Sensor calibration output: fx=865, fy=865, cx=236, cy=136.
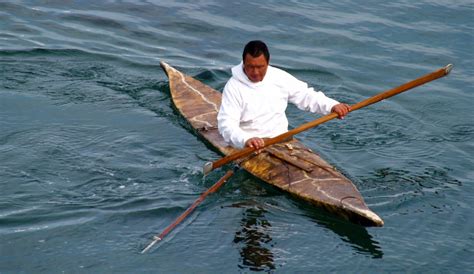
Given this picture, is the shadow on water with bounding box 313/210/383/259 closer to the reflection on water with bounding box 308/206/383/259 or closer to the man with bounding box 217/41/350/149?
the reflection on water with bounding box 308/206/383/259

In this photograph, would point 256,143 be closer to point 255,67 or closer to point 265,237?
point 255,67

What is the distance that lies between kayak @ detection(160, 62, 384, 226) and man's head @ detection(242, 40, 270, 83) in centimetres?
103

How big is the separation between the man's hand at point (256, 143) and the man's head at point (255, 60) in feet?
2.76

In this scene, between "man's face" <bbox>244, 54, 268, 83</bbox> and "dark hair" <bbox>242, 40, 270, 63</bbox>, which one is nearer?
"dark hair" <bbox>242, 40, 270, 63</bbox>

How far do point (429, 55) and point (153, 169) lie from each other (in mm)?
7593

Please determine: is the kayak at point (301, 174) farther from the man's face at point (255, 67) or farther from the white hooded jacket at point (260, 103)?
the man's face at point (255, 67)

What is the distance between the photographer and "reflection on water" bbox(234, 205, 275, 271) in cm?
875

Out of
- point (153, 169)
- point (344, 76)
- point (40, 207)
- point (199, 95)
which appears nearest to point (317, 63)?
point (344, 76)

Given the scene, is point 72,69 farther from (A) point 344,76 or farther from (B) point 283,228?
(B) point 283,228

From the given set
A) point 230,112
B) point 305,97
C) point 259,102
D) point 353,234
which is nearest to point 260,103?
point 259,102

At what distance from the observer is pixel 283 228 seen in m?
9.50

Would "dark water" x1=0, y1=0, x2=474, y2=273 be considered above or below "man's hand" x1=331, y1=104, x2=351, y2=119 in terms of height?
below

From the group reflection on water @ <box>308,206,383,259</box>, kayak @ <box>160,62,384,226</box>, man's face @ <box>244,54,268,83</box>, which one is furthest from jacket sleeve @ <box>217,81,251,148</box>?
reflection on water @ <box>308,206,383,259</box>

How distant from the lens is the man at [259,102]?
10.1 metres
